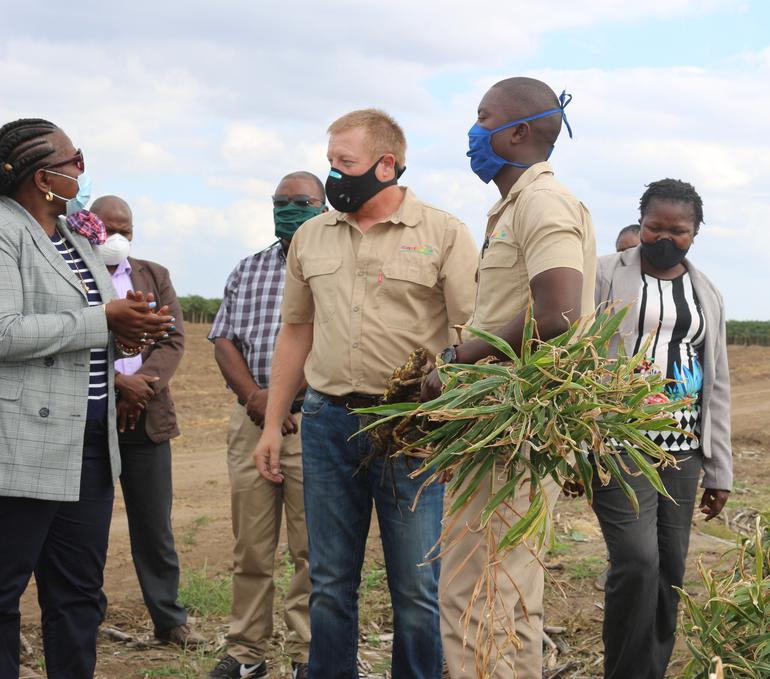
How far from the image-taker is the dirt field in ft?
16.8

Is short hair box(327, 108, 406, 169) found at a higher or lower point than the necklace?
higher

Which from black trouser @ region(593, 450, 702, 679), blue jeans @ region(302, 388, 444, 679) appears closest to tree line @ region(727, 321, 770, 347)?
black trouser @ region(593, 450, 702, 679)

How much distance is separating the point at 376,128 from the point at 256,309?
5.00ft

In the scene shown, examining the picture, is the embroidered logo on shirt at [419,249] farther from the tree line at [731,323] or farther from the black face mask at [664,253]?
the tree line at [731,323]

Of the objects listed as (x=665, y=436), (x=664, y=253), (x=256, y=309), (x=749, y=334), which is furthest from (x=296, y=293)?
(x=749, y=334)

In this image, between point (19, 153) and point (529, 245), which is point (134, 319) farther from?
point (529, 245)

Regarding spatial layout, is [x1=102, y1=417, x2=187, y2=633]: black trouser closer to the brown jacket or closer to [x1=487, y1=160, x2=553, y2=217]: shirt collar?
the brown jacket

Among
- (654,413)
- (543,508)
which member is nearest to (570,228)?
(654,413)

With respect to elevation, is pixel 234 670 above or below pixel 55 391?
below

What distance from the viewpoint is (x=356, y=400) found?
3.87 meters

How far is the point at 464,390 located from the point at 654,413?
52 cm

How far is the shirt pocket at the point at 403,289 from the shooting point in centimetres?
390

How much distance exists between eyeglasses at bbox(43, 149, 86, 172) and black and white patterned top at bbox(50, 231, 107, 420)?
283 mm

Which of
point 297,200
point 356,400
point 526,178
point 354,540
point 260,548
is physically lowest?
point 260,548
